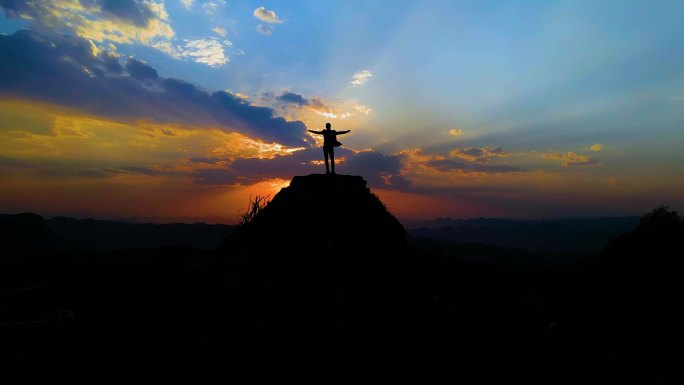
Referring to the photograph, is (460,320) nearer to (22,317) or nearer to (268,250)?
(268,250)

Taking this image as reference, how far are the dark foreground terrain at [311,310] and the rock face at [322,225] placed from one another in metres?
0.06

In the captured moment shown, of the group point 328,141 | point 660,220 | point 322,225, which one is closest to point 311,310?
point 322,225

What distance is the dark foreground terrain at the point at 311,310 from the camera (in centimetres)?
851

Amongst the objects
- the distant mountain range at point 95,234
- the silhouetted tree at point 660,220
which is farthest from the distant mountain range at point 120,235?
the silhouetted tree at point 660,220

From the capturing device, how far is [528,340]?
1117 cm

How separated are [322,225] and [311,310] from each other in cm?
419

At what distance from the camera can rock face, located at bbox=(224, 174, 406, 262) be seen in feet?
44.6

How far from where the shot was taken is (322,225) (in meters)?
14.2

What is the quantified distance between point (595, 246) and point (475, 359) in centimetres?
17434

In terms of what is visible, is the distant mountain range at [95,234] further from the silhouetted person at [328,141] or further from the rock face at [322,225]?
the silhouetted person at [328,141]

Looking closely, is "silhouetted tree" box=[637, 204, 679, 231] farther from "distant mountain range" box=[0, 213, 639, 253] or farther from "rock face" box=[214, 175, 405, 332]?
"distant mountain range" box=[0, 213, 639, 253]

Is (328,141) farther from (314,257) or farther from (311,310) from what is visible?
(311,310)

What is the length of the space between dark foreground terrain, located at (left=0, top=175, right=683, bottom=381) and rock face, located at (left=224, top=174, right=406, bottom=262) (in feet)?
0.20

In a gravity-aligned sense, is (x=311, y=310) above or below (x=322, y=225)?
below
